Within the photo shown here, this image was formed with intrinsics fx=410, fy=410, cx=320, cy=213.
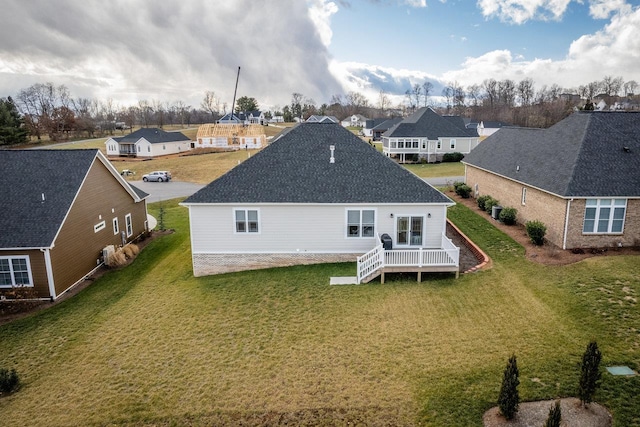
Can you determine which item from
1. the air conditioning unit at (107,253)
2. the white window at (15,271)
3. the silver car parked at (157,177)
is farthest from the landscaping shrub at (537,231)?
the silver car parked at (157,177)

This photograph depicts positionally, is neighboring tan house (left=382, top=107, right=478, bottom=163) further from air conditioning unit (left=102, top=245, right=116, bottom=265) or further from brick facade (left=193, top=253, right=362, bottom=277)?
air conditioning unit (left=102, top=245, right=116, bottom=265)

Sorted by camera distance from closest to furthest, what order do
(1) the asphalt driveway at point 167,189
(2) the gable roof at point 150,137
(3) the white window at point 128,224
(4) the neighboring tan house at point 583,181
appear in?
(4) the neighboring tan house at point 583,181 → (3) the white window at point 128,224 → (1) the asphalt driveway at point 167,189 → (2) the gable roof at point 150,137

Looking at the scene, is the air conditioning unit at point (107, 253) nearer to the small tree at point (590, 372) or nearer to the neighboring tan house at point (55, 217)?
the neighboring tan house at point (55, 217)

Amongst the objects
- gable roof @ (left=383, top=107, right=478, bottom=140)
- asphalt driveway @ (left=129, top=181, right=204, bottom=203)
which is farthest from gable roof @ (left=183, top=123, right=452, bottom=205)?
gable roof @ (left=383, top=107, right=478, bottom=140)

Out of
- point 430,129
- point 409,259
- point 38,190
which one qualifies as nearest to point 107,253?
point 38,190

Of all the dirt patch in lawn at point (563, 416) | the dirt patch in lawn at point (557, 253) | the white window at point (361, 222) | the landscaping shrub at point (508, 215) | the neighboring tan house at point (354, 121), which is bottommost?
the dirt patch in lawn at point (563, 416)

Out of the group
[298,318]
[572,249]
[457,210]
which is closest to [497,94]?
[457,210]
